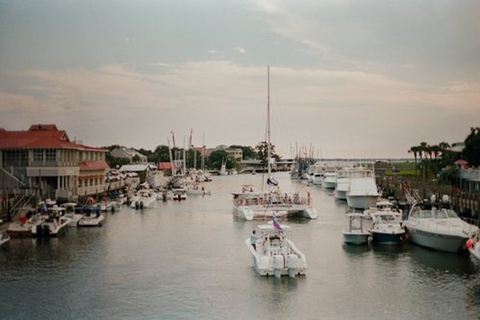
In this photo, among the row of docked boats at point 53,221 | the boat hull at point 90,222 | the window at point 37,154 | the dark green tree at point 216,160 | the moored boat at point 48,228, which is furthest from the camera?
the dark green tree at point 216,160

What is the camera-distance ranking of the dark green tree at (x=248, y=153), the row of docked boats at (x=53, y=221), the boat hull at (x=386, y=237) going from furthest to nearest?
the dark green tree at (x=248, y=153) < the row of docked boats at (x=53, y=221) < the boat hull at (x=386, y=237)

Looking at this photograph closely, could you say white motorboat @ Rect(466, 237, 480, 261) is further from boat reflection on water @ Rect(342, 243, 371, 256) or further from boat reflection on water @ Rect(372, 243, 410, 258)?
boat reflection on water @ Rect(342, 243, 371, 256)

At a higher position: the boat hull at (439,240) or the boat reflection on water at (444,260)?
the boat hull at (439,240)

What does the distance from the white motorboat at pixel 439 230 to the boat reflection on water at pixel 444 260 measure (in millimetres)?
282

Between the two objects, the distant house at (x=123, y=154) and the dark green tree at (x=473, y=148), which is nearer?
the dark green tree at (x=473, y=148)

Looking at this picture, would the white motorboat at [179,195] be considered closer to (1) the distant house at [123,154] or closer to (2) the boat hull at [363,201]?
(2) the boat hull at [363,201]

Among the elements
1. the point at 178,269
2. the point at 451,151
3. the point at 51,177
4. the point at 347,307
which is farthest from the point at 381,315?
the point at 451,151

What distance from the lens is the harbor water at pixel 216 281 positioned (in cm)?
1420

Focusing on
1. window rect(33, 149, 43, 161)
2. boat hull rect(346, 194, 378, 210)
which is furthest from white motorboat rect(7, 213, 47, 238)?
boat hull rect(346, 194, 378, 210)

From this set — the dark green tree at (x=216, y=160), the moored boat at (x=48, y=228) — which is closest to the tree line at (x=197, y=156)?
the dark green tree at (x=216, y=160)

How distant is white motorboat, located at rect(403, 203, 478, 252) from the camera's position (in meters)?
20.3

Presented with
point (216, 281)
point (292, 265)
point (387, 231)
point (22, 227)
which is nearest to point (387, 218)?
point (387, 231)

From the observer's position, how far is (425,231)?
21562 millimetres

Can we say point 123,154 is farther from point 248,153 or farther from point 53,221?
point 248,153
